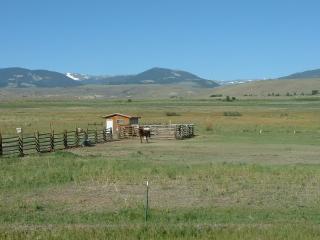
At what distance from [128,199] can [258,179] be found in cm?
637

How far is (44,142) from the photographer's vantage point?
41.4 m

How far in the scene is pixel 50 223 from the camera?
1372 cm

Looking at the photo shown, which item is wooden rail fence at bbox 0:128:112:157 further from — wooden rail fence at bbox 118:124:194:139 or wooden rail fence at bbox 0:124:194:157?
wooden rail fence at bbox 118:124:194:139

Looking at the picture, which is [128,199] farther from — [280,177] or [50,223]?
[280,177]

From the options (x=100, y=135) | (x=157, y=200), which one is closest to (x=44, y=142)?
(x=100, y=135)

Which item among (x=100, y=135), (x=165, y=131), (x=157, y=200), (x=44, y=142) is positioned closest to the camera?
(x=157, y=200)

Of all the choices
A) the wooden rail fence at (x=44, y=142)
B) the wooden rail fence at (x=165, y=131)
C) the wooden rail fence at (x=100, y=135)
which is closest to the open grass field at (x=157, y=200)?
the wooden rail fence at (x=44, y=142)

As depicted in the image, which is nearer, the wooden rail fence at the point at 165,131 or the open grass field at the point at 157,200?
the open grass field at the point at 157,200

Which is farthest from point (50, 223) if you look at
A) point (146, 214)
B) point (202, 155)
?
point (202, 155)

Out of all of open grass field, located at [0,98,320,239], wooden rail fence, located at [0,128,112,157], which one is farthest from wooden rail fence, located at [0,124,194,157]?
open grass field, located at [0,98,320,239]

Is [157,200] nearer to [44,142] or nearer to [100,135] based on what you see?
[44,142]

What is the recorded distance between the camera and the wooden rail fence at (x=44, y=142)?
118ft

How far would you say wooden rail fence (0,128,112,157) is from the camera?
3603cm

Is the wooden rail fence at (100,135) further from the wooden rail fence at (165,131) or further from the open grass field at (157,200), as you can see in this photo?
the open grass field at (157,200)
